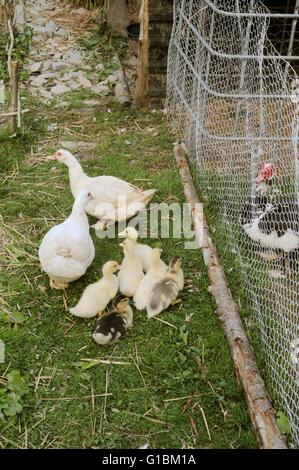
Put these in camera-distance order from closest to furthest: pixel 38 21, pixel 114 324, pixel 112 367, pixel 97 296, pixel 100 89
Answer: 1. pixel 112 367
2. pixel 114 324
3. pixel 97 296
4. pixel 100 89
5. pixel 38 21

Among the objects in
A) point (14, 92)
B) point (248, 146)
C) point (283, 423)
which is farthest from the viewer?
point (14, 92)

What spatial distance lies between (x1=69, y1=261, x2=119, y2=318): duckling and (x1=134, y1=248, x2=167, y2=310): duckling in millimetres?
186

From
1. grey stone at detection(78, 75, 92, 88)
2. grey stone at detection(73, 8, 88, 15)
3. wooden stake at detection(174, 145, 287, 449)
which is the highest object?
grey stone at detection(73, 8, 88, 15)

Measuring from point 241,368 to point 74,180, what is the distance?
6.84 feet

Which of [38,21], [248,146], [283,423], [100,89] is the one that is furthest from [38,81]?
[283,423]

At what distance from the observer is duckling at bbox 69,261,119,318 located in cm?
335

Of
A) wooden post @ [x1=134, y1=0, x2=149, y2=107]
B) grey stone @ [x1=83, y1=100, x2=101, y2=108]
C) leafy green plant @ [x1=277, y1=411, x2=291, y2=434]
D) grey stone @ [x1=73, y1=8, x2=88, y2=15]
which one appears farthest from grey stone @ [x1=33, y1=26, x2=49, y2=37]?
leafy green plant @ [x1=277, y1=411, x2=291, y2=434]

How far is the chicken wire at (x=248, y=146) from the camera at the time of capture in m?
3.26

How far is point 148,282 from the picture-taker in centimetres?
348

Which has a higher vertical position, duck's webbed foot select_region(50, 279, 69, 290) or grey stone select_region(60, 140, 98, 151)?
grey stone select_region(60, 140, 98, 151)

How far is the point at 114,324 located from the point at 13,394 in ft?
2.29

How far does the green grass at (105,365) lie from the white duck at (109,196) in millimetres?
223

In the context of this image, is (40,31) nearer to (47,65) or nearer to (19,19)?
(19,19)

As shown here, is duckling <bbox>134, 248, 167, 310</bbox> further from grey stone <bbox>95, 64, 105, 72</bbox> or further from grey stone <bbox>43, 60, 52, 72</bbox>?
grey stone <bbox>43, 60, 52, 72</bbox>
